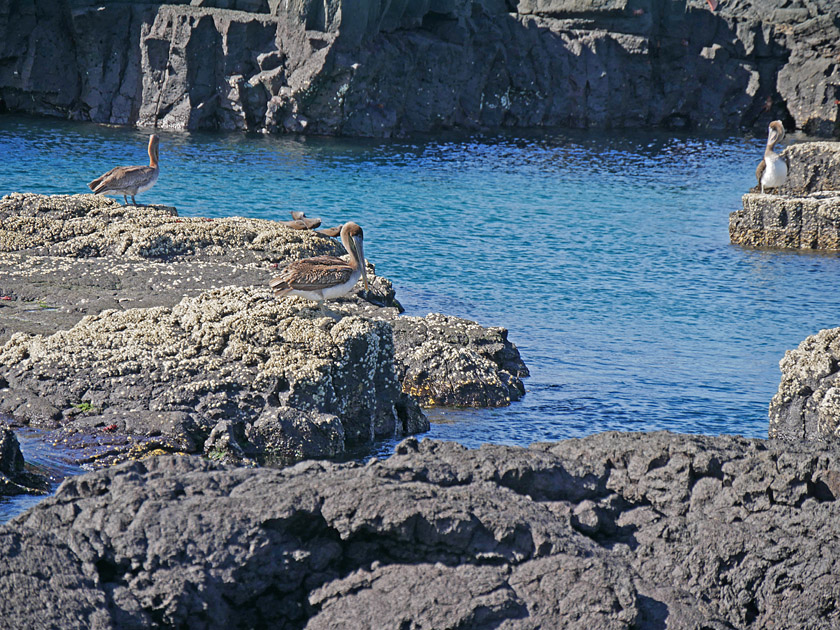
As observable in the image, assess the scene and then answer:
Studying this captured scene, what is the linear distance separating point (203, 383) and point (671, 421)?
5.79 m

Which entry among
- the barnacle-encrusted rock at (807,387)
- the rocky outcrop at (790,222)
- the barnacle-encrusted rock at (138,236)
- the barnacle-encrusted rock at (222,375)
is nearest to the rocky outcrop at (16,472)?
the barnacle-encrusted rock at (222,375)

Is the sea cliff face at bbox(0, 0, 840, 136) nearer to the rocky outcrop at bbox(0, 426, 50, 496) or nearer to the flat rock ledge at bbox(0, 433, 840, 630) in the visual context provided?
the rocky outcrop at bbox(0, 426, 50, 496)

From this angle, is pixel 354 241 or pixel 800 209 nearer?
pixel 354 241

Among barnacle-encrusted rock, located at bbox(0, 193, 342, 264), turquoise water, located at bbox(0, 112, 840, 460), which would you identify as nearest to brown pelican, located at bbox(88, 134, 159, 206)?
barnacle-encrusted rock, located at bbox(0, 193, 342, 264)

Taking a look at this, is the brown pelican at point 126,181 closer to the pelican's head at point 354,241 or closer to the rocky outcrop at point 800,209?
the pelican's head at point 354,241

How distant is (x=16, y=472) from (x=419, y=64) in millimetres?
44108

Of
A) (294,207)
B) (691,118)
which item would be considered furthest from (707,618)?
(691,118)

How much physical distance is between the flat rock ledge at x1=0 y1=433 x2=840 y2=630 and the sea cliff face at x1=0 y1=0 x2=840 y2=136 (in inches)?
1583

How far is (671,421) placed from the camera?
11.5 meters

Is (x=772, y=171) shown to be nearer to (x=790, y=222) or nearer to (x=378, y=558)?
(x=790, y=222)

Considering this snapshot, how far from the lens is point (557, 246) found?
79.2 feet

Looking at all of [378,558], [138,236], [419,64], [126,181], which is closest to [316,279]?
[378,558]

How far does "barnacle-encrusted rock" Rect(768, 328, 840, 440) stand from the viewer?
903cm

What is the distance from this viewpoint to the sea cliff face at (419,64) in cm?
4419
